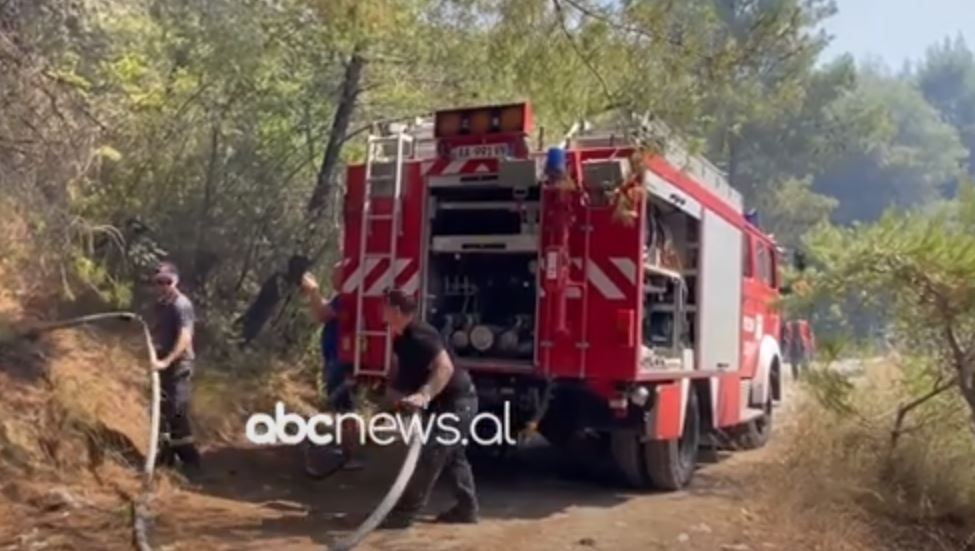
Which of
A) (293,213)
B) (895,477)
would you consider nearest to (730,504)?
(895,477)

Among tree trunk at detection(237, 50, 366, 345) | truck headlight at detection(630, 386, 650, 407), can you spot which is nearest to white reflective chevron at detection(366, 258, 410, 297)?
truck headlight at detection(630, 386, 650, 407)

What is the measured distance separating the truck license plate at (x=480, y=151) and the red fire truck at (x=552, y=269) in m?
0.01

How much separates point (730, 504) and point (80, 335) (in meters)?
5.57

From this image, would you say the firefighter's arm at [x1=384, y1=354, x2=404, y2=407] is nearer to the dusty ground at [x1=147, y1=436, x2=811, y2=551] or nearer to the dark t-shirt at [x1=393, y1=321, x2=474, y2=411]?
the dark t-shirt at [x1=393, y1=321, x2=474, y2=411]

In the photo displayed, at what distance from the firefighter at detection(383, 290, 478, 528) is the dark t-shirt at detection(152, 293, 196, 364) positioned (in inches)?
80.6

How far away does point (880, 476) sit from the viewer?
8383 millimetres

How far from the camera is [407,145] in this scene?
28.2ft

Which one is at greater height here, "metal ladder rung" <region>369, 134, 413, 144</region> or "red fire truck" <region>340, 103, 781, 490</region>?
"metal ladder rung" <region>369, 134, 413, 144</region>

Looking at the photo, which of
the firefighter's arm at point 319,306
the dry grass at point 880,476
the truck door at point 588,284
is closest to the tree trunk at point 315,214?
the firefighter's arm at point 319,306

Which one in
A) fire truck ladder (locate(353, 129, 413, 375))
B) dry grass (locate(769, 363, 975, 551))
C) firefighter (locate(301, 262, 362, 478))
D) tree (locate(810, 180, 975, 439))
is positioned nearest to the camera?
tree (locate(810, 180, 975, 439))

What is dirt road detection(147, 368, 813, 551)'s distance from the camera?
672cm

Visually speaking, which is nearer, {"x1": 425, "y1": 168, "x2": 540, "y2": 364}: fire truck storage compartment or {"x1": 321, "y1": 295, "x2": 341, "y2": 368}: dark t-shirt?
{"x1": 425, "y1": 168, "x2": 540, "y2": 364}: fire truck storage compartment

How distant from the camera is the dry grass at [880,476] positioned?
25.6 ft

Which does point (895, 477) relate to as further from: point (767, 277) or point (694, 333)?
point (767, 277)
